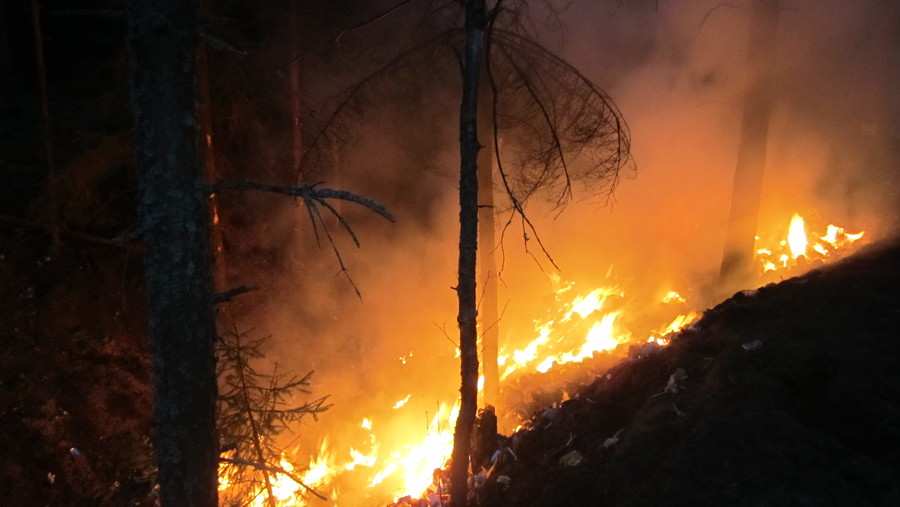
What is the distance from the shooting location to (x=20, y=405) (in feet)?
24.7

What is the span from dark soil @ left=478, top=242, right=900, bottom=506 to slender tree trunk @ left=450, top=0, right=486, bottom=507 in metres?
0.67

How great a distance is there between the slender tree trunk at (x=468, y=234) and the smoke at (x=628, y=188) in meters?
Answer: 5.73

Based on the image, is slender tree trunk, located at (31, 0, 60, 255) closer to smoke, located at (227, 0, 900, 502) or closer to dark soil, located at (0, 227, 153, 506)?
dark soil, located at (0, 227, 153, 506)

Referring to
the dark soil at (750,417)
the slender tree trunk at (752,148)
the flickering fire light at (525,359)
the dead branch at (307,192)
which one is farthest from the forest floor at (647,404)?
the flickering fire light at (525,359)

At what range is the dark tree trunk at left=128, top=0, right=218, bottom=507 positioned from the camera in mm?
3814

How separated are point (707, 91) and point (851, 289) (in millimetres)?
7336

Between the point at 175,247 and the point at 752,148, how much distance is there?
9484 mm

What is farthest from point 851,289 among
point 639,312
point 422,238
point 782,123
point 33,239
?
point 33,239

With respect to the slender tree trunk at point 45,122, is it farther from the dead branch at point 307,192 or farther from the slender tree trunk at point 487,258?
the slender tree trunk at point 487,258

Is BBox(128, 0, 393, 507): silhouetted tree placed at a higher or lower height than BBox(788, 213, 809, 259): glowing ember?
lower

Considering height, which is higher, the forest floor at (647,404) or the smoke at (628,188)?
the smoke at (628,188)

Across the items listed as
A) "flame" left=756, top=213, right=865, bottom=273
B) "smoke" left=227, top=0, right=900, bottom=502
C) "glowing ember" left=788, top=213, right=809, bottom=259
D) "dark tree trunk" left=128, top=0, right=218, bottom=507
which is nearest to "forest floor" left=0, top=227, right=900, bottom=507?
"dark tree trunk" left=128, top=0, right=218, bottom=507

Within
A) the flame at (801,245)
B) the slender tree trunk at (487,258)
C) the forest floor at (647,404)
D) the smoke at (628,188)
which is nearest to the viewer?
the forest floor at (647,404)

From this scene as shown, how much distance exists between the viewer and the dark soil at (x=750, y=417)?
391cm
